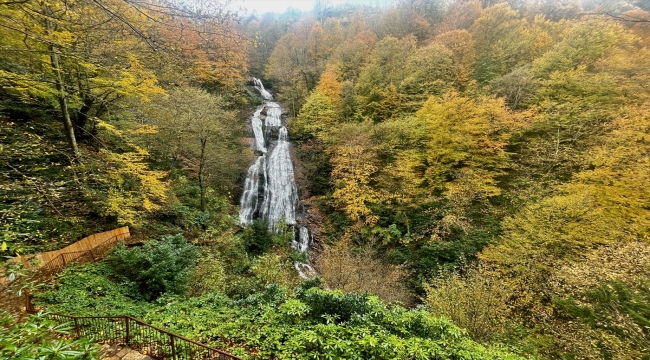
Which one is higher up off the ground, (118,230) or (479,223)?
(118,230)

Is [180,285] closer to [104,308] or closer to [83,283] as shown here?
[104,308]

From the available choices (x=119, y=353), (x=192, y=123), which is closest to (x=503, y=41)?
(x=192, y=123)

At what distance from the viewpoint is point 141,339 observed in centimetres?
538

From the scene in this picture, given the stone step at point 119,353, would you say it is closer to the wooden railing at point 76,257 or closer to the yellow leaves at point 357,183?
the wooden railing at point 76,257

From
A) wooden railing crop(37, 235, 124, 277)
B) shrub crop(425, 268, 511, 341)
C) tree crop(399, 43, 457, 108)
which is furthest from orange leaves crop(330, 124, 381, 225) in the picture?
wooden railing crop(37, 235, 124, 277)

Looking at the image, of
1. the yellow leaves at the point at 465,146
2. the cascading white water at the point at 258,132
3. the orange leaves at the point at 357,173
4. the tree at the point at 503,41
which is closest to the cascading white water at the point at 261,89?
the cascading white water at the point at 258,132

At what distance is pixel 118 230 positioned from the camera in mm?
10883

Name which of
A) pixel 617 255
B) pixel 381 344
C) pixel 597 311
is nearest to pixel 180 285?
pixel 381 344

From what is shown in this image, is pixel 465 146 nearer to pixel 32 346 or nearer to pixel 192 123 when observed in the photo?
pixel 192 123

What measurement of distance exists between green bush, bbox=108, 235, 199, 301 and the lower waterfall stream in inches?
321

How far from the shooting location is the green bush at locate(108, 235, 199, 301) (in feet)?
26.2

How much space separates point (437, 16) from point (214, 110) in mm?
31510

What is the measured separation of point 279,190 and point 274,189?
44 centimetres

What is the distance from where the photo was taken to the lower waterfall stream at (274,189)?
19078 mm
